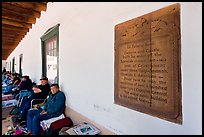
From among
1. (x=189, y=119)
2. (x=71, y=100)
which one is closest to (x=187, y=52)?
(x=189, y=119)

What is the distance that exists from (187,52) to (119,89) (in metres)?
0.64

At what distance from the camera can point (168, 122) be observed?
0.96m

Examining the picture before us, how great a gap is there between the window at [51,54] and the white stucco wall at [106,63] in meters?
0.23

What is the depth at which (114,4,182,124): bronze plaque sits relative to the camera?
0.92 meters

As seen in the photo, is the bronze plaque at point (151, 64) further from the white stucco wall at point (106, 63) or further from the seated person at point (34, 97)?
the seated person at point (34, 97)

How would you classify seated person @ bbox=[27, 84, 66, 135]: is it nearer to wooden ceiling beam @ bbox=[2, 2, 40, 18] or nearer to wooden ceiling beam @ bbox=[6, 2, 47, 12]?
wooden ceiling beam @ bbox=[6, 2, 47, 12]

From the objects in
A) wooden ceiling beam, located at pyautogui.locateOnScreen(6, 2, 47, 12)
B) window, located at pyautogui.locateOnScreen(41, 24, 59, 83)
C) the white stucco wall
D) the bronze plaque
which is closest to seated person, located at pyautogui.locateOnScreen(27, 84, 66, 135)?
the white stucco wall

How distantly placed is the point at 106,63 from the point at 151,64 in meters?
0.52

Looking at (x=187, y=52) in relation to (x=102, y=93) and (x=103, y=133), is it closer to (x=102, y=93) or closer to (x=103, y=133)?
(x=102, y=93)

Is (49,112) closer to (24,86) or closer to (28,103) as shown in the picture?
(28,103)

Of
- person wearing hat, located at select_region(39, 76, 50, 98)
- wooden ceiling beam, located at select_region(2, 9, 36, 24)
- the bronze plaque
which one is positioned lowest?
person wearing hat, located at select_region(39, 76, 50, 98)

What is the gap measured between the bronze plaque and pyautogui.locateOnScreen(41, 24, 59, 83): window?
1.76 meters

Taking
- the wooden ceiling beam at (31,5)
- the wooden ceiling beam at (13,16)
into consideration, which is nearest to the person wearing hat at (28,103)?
the wooden ceiling beam at (31,5)

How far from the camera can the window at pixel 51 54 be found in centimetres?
276
